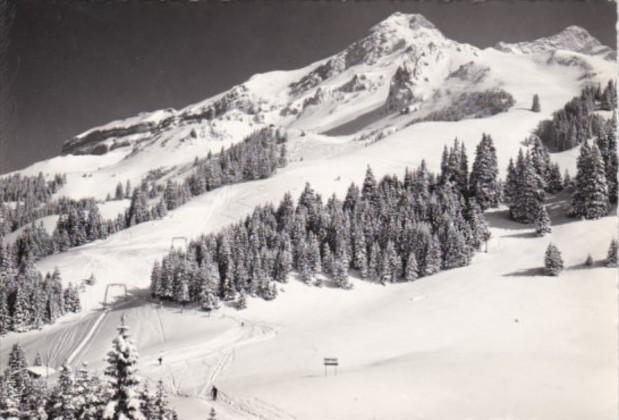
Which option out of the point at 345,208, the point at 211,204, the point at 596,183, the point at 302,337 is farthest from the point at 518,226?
the point at 211,204

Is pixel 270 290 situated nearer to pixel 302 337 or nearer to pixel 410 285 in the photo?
pixel 302 337

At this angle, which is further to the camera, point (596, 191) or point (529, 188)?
point (529, 188)

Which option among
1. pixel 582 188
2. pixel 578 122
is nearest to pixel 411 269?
pixel 582 188

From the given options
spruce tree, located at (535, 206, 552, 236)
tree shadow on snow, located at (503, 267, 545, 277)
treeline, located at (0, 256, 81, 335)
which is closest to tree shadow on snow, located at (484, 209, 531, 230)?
spruce tree, located at (535, 206, 552, 236)

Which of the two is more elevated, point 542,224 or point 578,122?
point 578,122

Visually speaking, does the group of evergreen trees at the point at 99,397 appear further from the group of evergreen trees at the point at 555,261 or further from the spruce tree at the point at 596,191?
the spruce tree at the point at 596,191

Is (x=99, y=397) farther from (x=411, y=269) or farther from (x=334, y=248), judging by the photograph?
(x=334, y=248)

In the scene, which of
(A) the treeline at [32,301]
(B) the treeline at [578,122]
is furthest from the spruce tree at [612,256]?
(B) the treeline at [578,122]
